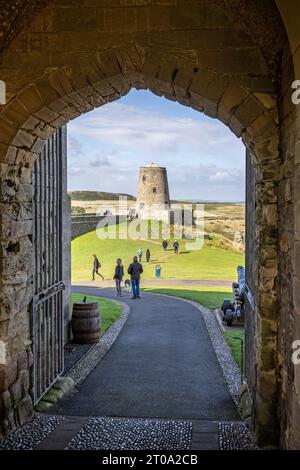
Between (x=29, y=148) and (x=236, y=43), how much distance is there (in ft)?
7.68

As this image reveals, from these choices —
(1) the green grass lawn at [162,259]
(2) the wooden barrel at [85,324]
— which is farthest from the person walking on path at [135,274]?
(2) the wooden barrel at [85,324]

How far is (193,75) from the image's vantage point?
481cm

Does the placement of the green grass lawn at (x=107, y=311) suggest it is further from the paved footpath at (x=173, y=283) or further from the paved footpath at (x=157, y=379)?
the paved footpath at (x=173, y=283)

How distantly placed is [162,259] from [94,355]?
57.8 ft

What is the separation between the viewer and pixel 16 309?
536 cm

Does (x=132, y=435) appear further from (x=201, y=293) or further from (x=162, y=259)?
(x=162, y=259)

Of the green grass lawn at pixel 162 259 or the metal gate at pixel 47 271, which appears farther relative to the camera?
the green grass lawn at pixel 162 259

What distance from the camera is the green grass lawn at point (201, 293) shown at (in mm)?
16406

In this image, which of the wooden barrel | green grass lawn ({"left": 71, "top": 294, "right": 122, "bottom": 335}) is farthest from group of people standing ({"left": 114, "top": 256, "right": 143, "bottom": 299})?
the wooden barrel

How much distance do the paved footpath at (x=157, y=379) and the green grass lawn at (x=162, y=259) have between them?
11458 mm

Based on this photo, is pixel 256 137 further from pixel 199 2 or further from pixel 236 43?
pixel 199 2

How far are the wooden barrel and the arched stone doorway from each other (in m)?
5.14

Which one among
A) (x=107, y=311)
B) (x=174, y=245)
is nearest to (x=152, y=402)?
(x=107, y=311)

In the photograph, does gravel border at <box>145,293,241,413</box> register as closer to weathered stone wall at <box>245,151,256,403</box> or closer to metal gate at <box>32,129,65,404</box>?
weathered stone wall at <box>245,151,256,403</box>
